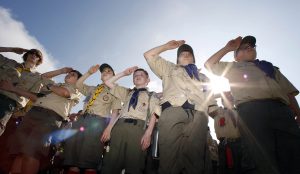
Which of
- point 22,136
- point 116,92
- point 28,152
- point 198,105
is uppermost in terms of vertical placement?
point 116,92

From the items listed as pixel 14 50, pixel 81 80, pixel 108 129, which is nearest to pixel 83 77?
pixel 81 80

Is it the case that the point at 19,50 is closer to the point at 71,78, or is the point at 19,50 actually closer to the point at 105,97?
the point at 71,78

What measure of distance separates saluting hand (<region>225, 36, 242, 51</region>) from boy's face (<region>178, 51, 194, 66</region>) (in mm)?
743

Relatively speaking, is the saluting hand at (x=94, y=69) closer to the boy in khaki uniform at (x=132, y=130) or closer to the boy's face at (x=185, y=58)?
the boy in khaki uniform at (x=132, y=130)

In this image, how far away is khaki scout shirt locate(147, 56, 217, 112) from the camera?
416 cm

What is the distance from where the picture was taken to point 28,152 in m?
5.14

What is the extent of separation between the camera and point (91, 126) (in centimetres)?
569


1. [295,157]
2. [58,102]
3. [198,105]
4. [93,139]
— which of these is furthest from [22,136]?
[295,157]

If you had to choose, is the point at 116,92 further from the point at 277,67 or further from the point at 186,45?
the point at 277,67

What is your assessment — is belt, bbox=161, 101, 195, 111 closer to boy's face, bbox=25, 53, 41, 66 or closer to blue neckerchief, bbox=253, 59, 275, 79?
blue neckerchief, bbox=253, 59, 275, 79

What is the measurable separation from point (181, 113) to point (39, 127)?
132 inches

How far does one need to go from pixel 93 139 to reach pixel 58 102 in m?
1.30

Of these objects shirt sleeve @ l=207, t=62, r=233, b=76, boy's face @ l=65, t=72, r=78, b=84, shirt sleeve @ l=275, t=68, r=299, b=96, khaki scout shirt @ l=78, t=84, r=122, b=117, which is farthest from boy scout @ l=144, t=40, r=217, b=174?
boy's face @ l=65, t=72, r=78, b=84

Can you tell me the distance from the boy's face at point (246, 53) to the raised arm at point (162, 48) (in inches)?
45.7
